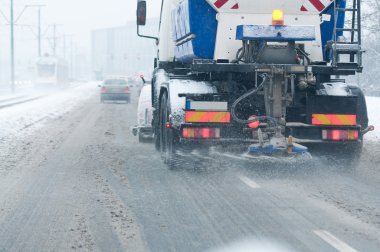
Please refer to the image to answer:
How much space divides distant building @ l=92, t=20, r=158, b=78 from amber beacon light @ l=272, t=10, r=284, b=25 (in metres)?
128

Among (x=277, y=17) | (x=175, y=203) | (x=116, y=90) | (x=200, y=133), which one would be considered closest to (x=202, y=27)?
(x=277, y=17)

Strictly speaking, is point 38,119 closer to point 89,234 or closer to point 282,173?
point 282,173

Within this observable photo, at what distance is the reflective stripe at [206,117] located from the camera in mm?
9852

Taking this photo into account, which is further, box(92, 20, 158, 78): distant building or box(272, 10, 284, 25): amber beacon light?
box(92, 20, 158, 78): distant building

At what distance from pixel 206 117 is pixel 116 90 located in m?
28.2

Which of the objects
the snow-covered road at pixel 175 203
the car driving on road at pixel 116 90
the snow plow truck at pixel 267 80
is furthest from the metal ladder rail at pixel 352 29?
→ the car driving on road at pixel 116 90

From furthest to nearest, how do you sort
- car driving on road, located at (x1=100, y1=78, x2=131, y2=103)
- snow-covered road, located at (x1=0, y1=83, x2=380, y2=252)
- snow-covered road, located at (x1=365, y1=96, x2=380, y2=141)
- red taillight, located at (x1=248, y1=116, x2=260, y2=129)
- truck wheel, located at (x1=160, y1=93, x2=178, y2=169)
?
car driving on road, located at (x1=100, y1=78, x2=131, y2=103) → snow-covered road, located at (x1=365, y1=96, x2=380, y2=141) → truck wheel, located at (x1=160, y1=93, x2=178, y2=169) → red taillight, located at (x1=248, y1=116, x2=260, y2=129) → snow-covered road, located at (x1=0, y1=83, x2=380, y2=252)

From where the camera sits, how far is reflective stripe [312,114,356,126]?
1001 centimetres

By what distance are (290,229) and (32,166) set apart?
227 inches

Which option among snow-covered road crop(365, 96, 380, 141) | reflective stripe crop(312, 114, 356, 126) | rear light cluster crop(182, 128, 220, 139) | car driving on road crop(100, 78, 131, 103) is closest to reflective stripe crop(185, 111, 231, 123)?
rear light cluster crop(182, 128, 220, 139)

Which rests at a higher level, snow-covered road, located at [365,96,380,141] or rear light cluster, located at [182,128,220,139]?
rear light cluster, located at [182,128,220,139]

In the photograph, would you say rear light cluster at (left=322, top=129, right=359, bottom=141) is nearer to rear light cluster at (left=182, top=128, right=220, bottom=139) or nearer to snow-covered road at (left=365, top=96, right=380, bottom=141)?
rear light cluster at (left=182, top=128, right=220, bottom=139)

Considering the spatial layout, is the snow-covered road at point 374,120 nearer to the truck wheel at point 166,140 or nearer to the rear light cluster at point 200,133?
the truck wheel at point 166,140

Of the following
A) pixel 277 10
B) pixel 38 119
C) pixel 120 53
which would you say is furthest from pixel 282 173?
pixel 120 53
